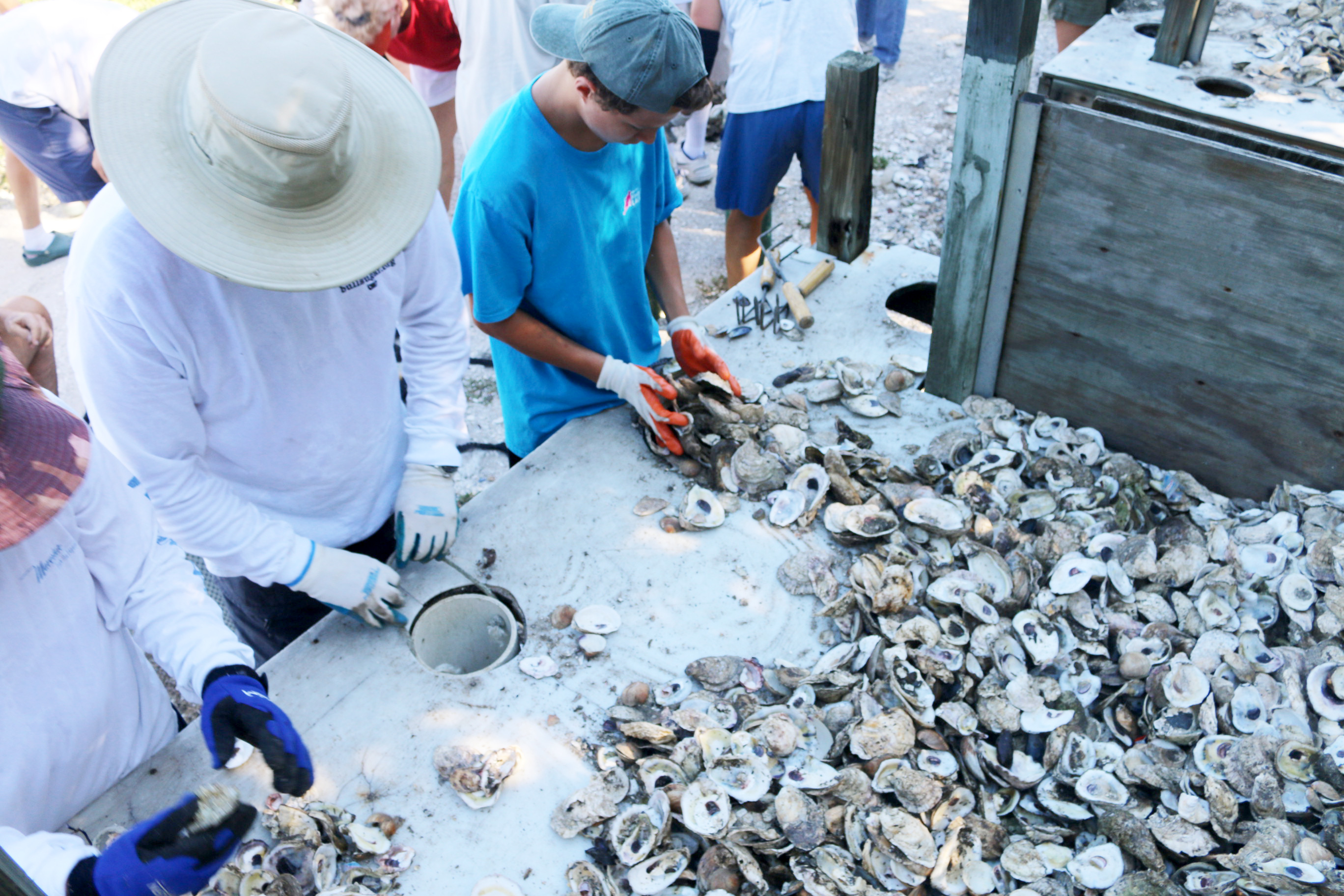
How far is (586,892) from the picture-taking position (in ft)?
5.27

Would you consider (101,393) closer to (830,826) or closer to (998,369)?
(830,826)

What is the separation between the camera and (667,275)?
2.82 metres

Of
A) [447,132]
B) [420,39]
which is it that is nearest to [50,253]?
[447,132]

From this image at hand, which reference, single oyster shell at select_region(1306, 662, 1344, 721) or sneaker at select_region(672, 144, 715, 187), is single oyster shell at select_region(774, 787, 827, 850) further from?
sneaker at select_region(672, 144, 715, 187)

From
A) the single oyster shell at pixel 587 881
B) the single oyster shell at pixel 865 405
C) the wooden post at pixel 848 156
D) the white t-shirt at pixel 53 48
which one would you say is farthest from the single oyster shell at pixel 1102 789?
the white t-shirt at pixel 53 48

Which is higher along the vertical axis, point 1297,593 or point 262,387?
point 262,387

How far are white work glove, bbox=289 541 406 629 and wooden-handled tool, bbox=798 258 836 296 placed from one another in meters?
1.82

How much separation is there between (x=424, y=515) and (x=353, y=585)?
0.81 ft

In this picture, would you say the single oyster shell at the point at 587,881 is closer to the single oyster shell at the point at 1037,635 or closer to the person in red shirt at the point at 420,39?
the single oyster shell at the point at 1037,635

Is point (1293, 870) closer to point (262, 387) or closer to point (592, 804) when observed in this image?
point (592, 804)

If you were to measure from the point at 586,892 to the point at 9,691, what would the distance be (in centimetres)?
103

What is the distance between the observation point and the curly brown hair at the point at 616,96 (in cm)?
197

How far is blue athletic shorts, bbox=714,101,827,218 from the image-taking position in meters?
4.02

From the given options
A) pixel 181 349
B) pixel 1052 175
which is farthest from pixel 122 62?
pixel 1052 175
